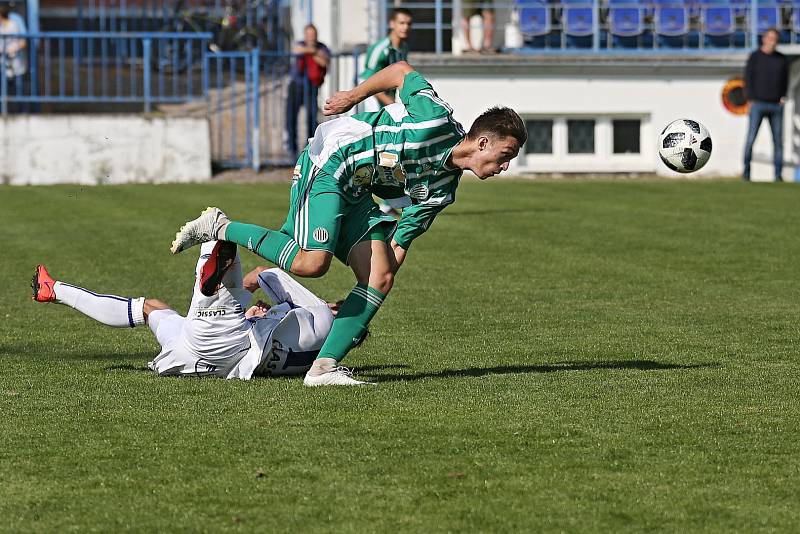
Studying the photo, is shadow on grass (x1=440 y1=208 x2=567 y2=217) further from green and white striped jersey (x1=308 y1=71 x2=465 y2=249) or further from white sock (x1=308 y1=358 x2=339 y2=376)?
white sock (x1=308 y1=358 x2=339 y2=376)

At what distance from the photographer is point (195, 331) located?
7625 mm

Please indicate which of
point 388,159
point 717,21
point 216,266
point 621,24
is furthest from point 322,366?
point 717,21

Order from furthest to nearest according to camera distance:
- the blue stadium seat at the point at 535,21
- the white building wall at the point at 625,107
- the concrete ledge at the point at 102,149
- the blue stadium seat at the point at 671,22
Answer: the blue stadium seat at the point at 671,22, the blue stadium seat at the point at 535,21, the white building wall at the point at 625,107, the concrete ledge at the point at 102,149

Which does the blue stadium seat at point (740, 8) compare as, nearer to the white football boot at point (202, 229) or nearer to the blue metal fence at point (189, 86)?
the blue metal fence at point (189, 86)

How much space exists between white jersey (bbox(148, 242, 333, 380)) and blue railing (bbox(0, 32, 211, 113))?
1504 cm

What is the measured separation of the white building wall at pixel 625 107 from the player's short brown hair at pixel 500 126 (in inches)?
713

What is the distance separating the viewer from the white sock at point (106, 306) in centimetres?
816

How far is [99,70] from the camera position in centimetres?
2825

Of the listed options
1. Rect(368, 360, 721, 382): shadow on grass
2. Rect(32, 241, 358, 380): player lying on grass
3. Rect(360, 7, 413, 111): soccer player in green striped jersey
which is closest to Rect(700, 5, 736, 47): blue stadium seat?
Rect(360, 7, 413, 111): soccer player in green striped jersey

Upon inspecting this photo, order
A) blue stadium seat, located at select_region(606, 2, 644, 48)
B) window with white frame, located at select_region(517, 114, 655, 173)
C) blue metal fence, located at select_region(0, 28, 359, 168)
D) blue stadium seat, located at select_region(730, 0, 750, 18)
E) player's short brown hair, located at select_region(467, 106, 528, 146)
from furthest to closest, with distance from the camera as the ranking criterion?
blue stadium seat, located at select_region(730, 0, 750, 18)
blue stadium seat, located at select_region(606, 2, 644, 48)
window with white frame, located at select_region(517, 114, 655, 173)
blue metal fence, located at select_region(0, 28, 359, 168)
player's short brown hair, located at select_region(467, 106, 528, 146)

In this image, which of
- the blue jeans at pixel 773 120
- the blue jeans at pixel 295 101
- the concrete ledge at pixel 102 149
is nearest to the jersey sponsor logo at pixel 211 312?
the concrete ledge at pixel 102 149

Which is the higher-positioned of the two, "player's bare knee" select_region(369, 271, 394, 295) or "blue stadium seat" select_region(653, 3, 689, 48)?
"blue stadium seat" select_region(653, 3, 689, 48)

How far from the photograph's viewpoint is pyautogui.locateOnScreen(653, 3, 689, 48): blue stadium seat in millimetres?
26406

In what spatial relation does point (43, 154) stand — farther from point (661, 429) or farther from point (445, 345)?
point (661, 429)
